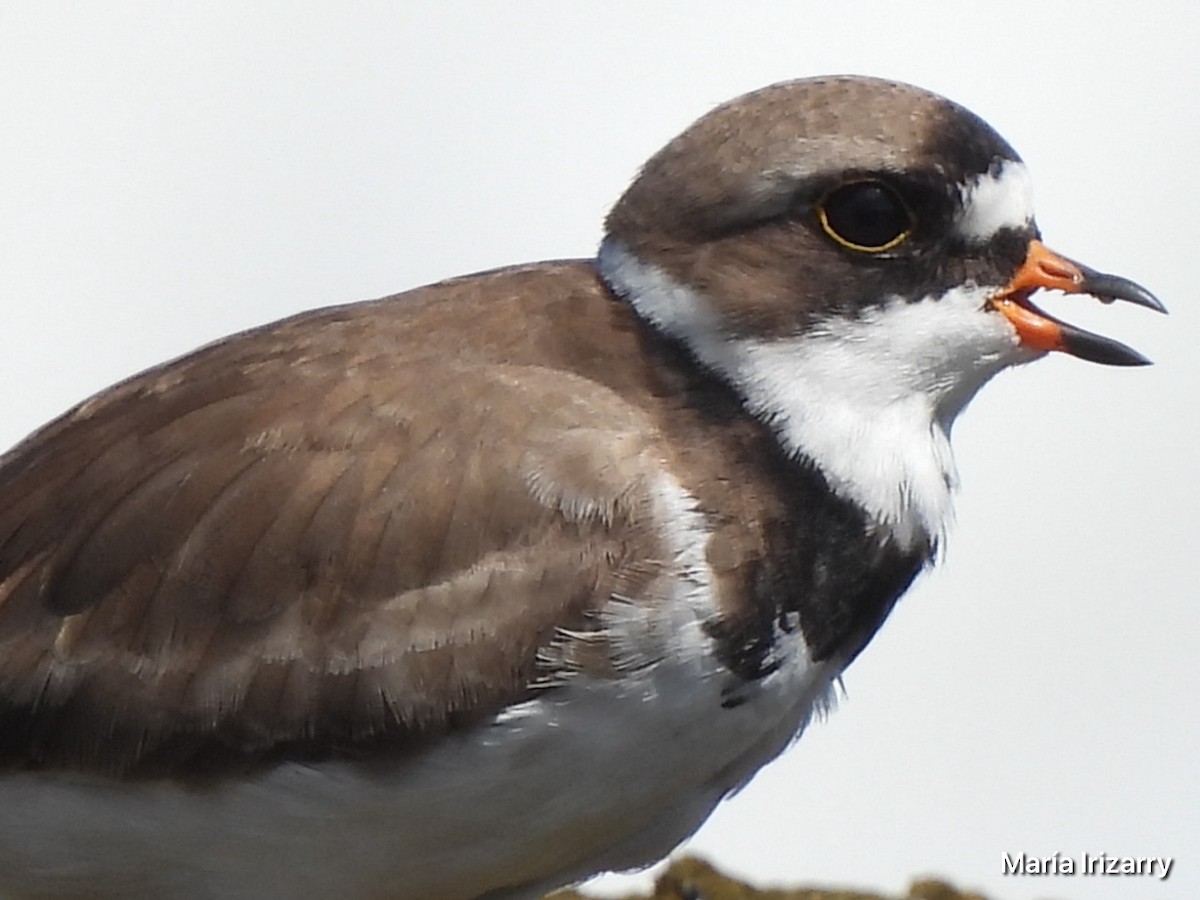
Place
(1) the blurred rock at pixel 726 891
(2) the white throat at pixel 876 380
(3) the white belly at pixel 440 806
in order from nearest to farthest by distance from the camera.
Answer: (3) the white belly at pixel 440 806, (2) the white throat at pixel 876 380, (1) the blurred rock at pixel 726 891

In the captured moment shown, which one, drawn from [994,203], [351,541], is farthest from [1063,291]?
[351,541]

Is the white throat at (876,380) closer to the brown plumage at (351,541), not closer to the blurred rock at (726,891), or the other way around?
the brown plumage at (351,541)

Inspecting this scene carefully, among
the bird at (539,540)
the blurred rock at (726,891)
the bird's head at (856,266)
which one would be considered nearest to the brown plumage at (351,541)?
the bird at (539,540)

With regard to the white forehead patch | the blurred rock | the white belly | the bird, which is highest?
the white forehead patch

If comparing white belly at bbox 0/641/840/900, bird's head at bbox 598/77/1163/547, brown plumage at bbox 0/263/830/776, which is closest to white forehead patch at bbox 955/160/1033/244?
bird's head at bbox 598/77/1163/547

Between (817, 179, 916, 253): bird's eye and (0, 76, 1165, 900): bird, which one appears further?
(817, 179, 916, 253): bird's eye

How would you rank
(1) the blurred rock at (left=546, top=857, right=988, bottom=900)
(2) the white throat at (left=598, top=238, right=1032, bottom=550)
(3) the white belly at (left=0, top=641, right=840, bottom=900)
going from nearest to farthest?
1. (3) the white belly at (left=0, top=641, right=840, bottom=900)
2. (2) the white throat at (left=598, top=238, right=1032, bottom=550)
3. (1) the blurred rock at (left=546, top=857, right=988, bottom=900)

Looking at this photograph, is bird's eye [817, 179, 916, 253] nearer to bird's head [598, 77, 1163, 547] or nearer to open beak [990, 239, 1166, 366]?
bird's head [598, 77, 1163, 547]

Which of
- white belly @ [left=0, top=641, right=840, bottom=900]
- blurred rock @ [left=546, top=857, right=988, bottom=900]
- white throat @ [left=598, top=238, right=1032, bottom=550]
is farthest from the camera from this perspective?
blurred rock @ [left=546, top=857, right=988, bottom=900]

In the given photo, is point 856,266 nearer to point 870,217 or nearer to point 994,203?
point 870,217
